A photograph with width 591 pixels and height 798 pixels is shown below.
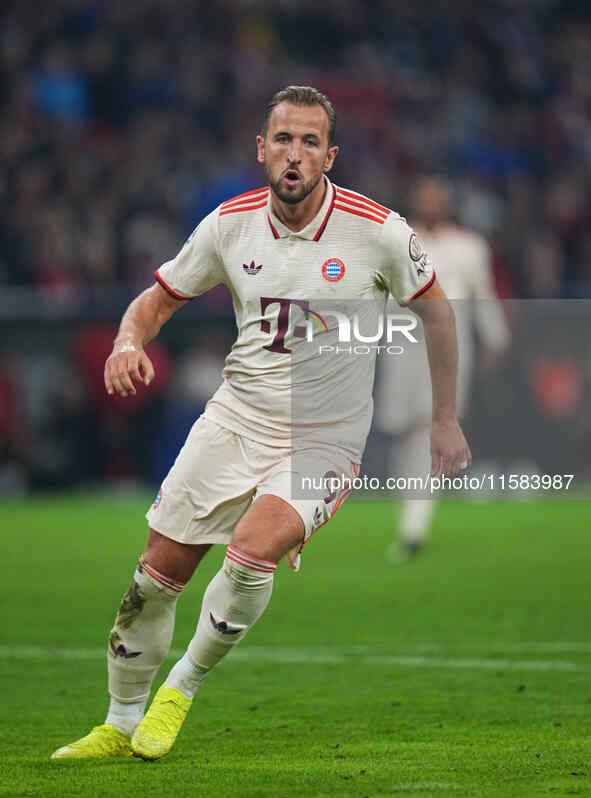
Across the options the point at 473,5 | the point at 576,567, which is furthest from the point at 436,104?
the point at 576,567

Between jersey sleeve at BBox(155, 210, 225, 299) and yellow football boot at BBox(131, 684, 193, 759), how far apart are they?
4.43 feet

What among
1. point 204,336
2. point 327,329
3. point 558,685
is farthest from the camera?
point 204,336

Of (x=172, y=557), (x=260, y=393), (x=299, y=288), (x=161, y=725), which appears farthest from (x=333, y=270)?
(x=161, y=725)

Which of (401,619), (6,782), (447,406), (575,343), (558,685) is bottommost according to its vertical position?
(575,343)

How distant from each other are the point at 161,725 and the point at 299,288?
1.49 m

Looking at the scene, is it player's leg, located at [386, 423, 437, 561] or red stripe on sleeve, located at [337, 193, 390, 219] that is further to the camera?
player's leg, located at [386, 423, 437, 561]

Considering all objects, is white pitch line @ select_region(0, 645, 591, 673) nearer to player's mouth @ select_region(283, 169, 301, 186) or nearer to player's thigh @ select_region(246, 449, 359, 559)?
player's thigh @ select_region(246, 449, 359, 559)

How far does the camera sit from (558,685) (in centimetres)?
591

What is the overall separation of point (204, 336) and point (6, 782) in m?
10.1

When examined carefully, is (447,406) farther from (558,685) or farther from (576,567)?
(576,567)

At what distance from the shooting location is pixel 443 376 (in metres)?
4.84

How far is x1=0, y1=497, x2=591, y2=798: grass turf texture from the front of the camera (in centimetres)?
437

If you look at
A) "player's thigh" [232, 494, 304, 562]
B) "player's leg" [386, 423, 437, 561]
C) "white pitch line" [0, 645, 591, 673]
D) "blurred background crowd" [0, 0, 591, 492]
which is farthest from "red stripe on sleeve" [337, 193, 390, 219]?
"blurred background crowd" [0, 0, 591, 492]

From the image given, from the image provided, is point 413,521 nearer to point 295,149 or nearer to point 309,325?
point 309,325
